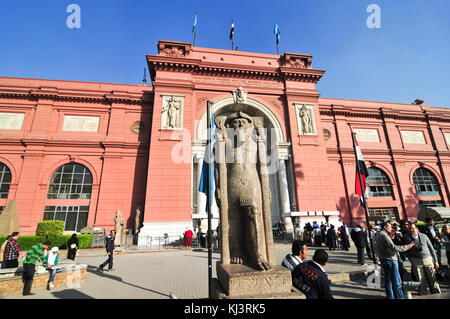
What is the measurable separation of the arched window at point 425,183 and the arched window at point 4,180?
3790 centimetres

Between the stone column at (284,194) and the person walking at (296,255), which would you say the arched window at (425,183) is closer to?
the stone column at (284,194)

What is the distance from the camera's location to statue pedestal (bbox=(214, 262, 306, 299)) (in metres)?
3.06

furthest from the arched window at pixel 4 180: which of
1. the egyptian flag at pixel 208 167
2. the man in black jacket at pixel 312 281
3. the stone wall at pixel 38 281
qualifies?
the man in black jacket at pixel 312 281

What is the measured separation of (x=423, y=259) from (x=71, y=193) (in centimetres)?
2154

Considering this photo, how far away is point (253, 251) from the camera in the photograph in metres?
3.70

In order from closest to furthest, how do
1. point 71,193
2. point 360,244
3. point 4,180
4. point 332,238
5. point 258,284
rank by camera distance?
1. point 258,284
2. point 360,244
3. point 332,238
4. point 4,180
5. point 71,193

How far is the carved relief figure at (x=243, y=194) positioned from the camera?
12.6 ft

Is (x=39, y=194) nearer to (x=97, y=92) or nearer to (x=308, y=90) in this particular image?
(x=97, y=92)

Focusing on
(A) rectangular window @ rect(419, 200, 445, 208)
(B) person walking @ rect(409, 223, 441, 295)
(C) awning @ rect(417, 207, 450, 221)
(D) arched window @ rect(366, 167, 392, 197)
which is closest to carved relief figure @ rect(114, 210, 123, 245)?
(B) person walking @ rect(409, 223, 441, 295)

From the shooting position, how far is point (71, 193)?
17859 mm

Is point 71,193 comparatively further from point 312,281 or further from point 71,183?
point 312,281

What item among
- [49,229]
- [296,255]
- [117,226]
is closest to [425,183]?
[296,255]

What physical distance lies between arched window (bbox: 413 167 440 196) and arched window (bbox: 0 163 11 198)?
124 ft
